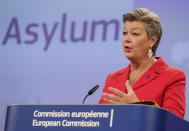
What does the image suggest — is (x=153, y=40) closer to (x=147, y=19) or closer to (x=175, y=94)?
(x=147, y=19)

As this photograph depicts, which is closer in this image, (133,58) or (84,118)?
(84,118)

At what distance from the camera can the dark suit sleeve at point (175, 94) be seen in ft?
7.98

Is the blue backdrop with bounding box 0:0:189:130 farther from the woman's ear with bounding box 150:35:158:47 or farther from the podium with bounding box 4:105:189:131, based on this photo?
the podium with bounding box 4:105:189:131

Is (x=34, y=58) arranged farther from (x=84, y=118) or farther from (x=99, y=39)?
(x=84, y=118)

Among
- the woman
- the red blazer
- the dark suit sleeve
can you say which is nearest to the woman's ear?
the woman

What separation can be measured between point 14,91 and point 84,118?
243cm

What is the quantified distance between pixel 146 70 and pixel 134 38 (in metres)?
0.23

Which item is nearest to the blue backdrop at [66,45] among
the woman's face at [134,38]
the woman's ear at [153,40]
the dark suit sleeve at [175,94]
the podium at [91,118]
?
the woman's ear at [153,40]

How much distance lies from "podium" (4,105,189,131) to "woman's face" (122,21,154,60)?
785 millimetres

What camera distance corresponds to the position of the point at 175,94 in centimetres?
249

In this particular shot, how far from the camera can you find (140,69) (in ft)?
9.50

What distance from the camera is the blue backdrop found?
3.87m

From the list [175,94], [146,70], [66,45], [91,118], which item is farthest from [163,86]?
[66,45]

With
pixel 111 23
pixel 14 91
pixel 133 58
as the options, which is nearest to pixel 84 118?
pixel 133 58
